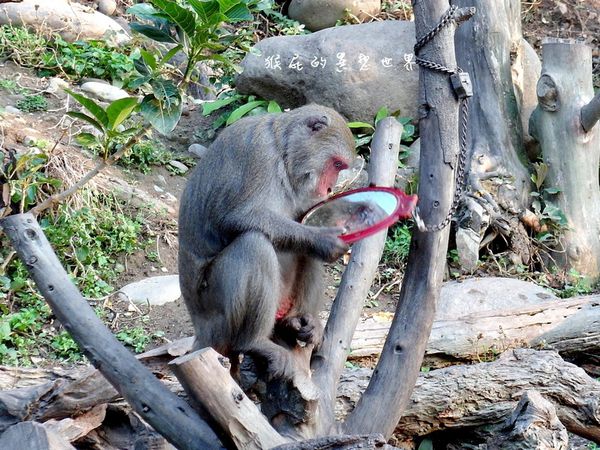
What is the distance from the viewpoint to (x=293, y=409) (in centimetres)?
456

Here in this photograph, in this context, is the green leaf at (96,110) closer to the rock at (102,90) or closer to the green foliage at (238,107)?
the rock at (102,90)

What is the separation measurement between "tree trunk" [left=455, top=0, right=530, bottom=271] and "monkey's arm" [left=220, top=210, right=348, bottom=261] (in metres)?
4.61

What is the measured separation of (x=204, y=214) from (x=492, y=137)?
542 centimetres

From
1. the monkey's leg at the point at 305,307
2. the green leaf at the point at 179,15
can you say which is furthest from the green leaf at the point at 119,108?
the monkey's leg at the point at 305,307

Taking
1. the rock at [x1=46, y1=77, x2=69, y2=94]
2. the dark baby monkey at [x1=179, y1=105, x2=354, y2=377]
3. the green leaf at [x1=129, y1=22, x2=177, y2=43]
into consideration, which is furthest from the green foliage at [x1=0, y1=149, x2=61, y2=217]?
the dark baby monkey at [x1=179, y1=105, x2=354, y2=377]

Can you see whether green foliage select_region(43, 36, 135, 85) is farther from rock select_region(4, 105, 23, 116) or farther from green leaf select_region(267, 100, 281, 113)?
green leaf select_region(267, 100, 281, 113)

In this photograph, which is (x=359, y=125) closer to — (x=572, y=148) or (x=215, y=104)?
(x=215, y=104)

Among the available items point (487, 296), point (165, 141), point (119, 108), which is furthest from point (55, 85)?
point (487, 296)

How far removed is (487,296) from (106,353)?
4.88 m

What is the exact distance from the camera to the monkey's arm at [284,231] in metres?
5.07

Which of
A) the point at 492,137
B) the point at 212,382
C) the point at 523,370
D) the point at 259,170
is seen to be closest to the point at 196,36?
the point at 259,170

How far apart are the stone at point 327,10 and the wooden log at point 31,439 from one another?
30.0ft

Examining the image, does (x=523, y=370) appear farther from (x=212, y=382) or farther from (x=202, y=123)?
(x=202, y=123)

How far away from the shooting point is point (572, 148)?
31.3ft
